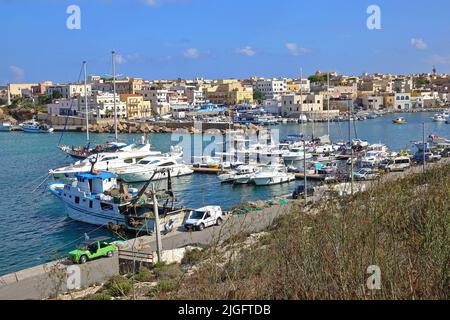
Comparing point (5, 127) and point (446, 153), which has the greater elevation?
point (5, 127)

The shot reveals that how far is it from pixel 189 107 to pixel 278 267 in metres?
46.3

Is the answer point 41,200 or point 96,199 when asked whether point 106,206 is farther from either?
point 41,200

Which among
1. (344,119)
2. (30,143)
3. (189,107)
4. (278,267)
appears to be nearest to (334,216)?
(278,267)

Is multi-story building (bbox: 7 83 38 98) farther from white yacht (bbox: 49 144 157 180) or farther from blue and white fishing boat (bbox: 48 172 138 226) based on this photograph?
blue and white fishing boat (bbox: 48 172 138 226)

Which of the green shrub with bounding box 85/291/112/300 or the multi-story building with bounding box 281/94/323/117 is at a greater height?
the multi-story building with bounding box 281/94/323/117

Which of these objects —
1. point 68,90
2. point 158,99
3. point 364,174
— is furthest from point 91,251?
point 68,90

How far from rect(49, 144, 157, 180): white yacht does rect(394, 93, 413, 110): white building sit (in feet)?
134

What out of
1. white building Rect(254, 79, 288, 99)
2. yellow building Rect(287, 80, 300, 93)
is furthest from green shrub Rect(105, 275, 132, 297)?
yellow building Rect(287, 80, 300, 93)

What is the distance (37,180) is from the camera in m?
17.9

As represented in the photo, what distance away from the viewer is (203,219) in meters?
9.69

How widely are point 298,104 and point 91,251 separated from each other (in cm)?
3994

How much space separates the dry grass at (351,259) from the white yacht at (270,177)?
11572 mm

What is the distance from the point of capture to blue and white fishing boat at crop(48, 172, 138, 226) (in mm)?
11188
